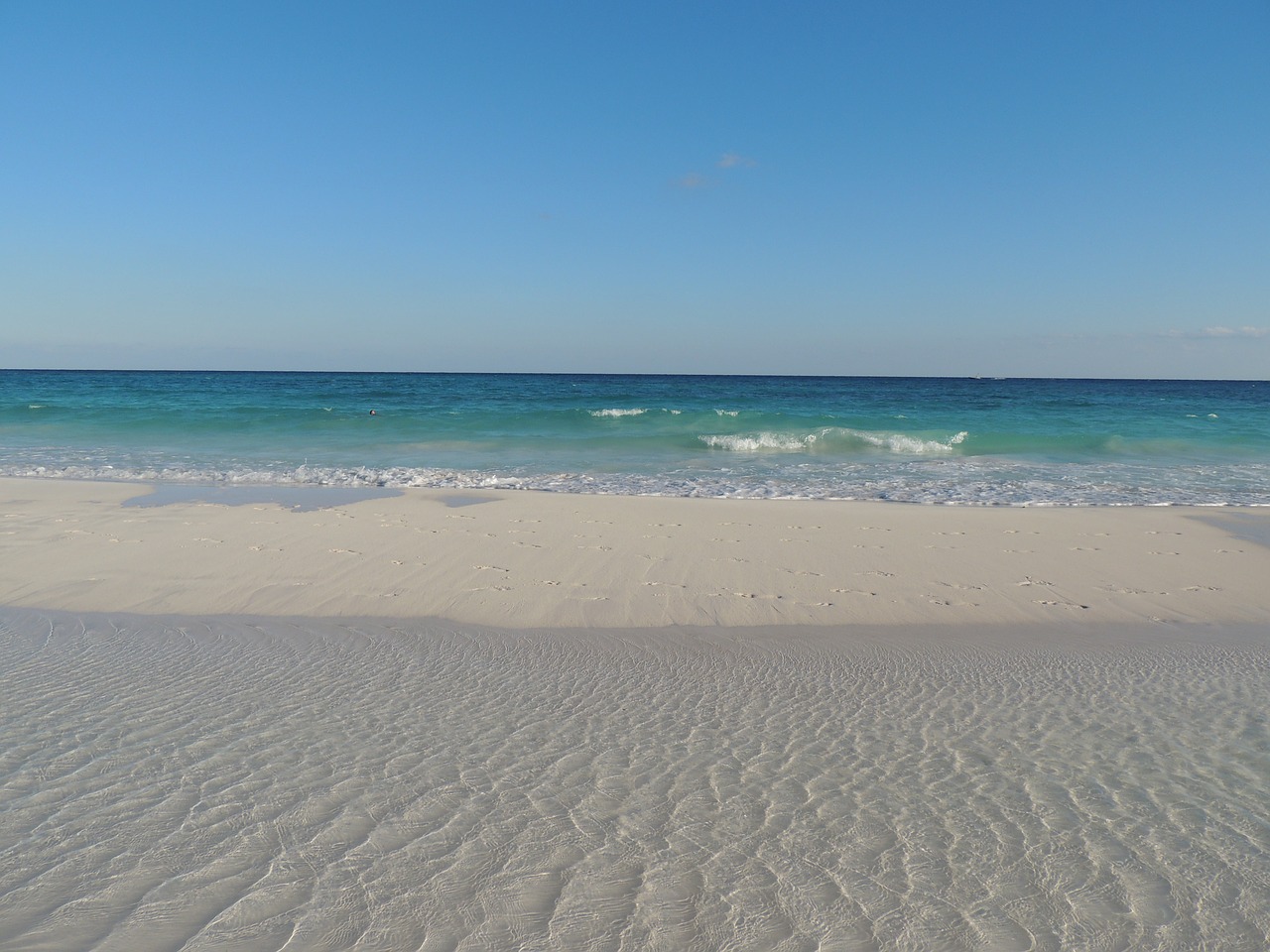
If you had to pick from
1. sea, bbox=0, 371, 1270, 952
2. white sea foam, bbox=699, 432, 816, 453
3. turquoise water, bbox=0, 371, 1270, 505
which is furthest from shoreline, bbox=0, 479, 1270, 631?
white sea foam, bbox=699, 432, 816, 453

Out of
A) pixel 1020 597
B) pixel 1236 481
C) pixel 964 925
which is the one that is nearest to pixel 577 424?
pixel 1236 481

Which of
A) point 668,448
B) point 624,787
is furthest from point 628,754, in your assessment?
point 668,448

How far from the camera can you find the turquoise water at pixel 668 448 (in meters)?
13.6

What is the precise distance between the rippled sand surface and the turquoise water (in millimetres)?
8322

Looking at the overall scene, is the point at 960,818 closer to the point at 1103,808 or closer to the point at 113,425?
the point at 1103,808

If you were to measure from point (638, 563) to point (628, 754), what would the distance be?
3920 millimetres

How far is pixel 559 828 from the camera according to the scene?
9.11 ft

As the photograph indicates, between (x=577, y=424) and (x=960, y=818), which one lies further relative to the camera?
(x=577, y=424)

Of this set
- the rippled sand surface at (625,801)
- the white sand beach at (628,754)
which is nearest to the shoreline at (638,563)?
the white sand beach at (628,754)

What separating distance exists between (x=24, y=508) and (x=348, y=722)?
333 inches

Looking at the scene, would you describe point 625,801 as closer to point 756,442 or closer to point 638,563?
point 638,563

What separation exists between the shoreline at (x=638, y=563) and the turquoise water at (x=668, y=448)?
9.40 ft

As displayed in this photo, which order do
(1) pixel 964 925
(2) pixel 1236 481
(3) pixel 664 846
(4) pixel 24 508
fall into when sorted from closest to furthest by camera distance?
(1) pixel 964 925 < (3) pixel 664 846 < (4) pixel 24 508 < (2) pixel 1236 481

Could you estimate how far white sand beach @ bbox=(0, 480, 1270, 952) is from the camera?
7.66 ft
